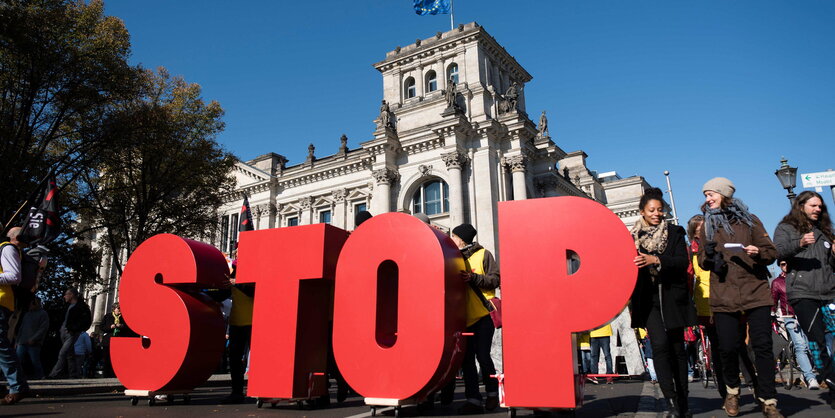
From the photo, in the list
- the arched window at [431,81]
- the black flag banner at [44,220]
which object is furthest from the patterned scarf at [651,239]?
the arched window at [431,81]

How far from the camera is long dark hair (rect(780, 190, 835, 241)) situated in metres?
5.96

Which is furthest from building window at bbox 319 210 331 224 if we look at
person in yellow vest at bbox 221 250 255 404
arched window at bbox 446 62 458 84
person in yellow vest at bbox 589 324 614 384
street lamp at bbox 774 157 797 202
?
person in yellow vest at bbox 221 250 255 404

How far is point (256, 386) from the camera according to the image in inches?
258

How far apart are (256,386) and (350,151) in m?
33.8

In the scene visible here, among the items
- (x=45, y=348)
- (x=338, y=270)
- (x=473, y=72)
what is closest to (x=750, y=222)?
(x=338, y=270)

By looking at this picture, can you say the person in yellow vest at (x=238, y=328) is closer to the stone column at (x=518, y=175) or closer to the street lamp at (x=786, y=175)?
the street lamp at (x=786, y=175)

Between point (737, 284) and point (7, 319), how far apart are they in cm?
893

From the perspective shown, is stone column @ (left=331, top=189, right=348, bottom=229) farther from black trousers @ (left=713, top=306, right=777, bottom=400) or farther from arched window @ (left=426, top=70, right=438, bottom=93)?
black trousers @ (left=713, top=306, right=777, bottom=400)

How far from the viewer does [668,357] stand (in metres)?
5.21

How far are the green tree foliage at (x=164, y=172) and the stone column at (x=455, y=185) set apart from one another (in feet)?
40.5

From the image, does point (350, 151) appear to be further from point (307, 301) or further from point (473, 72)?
point (307, 301)

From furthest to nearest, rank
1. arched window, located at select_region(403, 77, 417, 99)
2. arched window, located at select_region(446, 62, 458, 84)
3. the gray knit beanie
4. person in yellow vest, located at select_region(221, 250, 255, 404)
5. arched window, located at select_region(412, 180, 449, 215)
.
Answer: arched window, located at select_region(403, 77, 417, 99) → arched window, located at select_region(446, 62, 458, 84) → arched window, located at select_region(412, 180, 449, 215) → person in yellow vest, located at select_region(221, 250, 255, 404) → the gray knit beanie

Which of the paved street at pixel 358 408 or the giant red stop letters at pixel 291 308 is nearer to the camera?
the paved street at pixel 358 408

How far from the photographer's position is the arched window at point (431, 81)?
121ft
